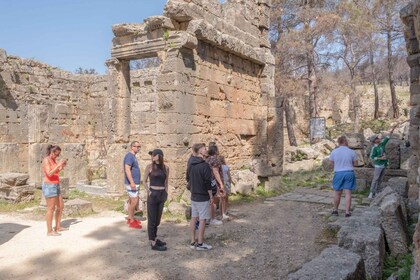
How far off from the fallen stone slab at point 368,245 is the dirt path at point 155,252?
29.9 inches

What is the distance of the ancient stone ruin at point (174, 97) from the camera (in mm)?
8391

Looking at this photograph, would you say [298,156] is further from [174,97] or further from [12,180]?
[12,180]

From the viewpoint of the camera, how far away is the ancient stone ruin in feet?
27.5

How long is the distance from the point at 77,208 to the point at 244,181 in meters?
4.48

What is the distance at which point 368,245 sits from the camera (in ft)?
14.9

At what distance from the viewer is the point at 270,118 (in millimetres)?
11930

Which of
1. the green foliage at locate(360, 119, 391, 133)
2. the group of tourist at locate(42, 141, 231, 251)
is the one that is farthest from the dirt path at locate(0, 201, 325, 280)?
the green foliage at locate(360, 119, 391, 133)

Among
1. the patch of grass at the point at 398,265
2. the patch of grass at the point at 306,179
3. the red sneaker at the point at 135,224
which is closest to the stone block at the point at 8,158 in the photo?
the red sneaker at the point at 135,224

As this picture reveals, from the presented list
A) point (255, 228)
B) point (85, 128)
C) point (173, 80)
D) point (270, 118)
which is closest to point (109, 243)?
point (255, 228)

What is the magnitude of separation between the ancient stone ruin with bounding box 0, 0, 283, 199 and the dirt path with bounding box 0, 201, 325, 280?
6.60ft

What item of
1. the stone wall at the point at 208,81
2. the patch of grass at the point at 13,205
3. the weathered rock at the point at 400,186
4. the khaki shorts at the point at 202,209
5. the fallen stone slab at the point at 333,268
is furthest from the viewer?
the patch of grass at the point at 13,205

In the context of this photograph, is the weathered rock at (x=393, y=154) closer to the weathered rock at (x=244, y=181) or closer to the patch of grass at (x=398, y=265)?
the weathered rock at (x=244, y=181)

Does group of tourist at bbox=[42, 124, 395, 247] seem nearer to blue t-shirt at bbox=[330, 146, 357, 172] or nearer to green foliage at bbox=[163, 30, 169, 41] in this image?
blue t-shirt at bbox=[330, 146, 357, 172]

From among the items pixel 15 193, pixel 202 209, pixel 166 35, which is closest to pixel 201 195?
pixel 202 209
